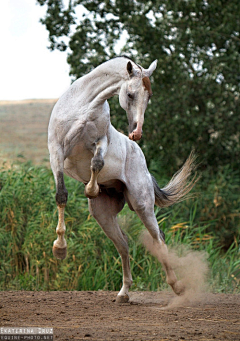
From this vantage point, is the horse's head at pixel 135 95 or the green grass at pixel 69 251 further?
the green grass at pixel 69 251

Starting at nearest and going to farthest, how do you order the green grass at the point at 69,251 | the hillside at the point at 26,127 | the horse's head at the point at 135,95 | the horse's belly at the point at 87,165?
the horse's head at the point at 135,95 → the horse's belly at the point at 87,165 → the green grass at the point at 69,251 → the hillside at the point at 26,127

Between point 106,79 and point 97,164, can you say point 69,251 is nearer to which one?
point 97,164

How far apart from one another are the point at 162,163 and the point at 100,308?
5571mm

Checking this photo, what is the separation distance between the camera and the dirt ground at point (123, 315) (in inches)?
144

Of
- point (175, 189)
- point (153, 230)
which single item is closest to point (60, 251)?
point (153, 230)

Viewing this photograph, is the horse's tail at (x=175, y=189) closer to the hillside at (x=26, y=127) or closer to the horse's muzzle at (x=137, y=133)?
the horse's muzzle at (x=137, y=133)

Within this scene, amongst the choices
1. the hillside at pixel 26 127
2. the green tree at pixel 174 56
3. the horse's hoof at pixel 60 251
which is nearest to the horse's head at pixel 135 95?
the horse's hoof at pixel 60 251

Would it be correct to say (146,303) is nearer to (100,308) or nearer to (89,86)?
(100,308)

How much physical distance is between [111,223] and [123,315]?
1.27m

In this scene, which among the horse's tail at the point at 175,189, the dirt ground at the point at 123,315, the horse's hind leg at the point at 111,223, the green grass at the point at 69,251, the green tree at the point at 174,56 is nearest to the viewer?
the dirt ground at the point at 123,315

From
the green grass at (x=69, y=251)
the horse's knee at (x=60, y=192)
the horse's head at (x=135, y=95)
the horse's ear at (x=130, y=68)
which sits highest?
the horse's ear at (x=130, y=68)

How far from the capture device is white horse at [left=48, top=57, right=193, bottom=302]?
478 cm

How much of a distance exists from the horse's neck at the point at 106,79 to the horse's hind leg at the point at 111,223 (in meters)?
1.27

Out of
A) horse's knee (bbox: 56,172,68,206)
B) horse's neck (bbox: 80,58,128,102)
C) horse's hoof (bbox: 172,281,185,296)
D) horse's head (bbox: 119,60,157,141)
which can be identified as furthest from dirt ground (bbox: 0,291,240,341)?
horse's neck (bbox: 80,58,128,102)
